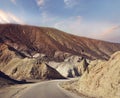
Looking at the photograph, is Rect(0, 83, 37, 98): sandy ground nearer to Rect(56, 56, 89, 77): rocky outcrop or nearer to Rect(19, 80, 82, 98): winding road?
Rect(19, 80, 82, 98): winding road

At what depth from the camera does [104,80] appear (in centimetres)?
2439

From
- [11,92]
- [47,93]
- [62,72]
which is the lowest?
[47,93]

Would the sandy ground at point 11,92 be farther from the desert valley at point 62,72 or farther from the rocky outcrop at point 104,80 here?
the rocky outcrop at point 104,80

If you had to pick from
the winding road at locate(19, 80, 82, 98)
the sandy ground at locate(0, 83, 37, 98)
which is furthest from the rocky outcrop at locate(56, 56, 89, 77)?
the winding road at locate(19, 80, 82, 98)

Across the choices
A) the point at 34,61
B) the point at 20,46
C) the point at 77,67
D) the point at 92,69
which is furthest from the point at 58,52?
the point at 92,69

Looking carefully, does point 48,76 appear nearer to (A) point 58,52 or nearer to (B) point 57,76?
(B) point 57,76

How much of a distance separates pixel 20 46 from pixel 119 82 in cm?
16937

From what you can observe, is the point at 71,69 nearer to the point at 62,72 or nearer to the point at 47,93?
the point at 62,72

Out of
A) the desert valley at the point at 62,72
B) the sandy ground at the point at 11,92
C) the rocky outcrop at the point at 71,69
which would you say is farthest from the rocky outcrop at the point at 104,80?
the rocky outcrop at the point at 71,69

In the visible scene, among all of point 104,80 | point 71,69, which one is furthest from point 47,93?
point 71,69

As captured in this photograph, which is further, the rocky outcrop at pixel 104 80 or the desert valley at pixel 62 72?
the desert valley at pixel 62 72

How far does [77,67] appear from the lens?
124 metres

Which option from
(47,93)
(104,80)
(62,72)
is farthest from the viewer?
(62,72)

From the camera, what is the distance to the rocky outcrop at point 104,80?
21562 millimetres
